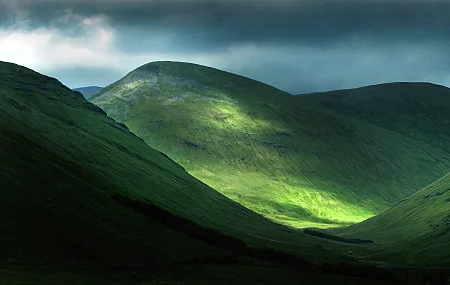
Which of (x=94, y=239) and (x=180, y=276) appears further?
(x=94, y=239)

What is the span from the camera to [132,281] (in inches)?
3925

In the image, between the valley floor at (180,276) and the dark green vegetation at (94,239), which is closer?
Answer: the valley floor at (180,276)

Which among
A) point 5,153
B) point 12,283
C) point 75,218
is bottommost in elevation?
point 12,283

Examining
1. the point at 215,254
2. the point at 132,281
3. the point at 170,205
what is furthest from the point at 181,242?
the point at 170,205

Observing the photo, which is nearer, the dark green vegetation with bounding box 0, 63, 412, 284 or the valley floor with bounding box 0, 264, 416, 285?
the valley floor with bounding box 0, 264, 416, 285

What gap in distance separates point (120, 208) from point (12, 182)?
29.5 metres

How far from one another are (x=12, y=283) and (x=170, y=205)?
Answer: 118m

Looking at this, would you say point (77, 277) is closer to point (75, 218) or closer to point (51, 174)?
point (75, 218)

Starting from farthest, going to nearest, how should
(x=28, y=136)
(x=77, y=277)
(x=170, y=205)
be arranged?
(x=170, y=205), (x=28, y=136), (x=77, y=277)

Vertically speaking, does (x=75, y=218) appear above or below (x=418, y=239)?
below

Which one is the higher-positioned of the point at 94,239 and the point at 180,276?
the point at 94,239

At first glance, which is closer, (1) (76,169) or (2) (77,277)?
(2) (77,277)

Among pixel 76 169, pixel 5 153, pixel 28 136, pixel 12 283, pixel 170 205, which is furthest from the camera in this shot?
pixel 170 205

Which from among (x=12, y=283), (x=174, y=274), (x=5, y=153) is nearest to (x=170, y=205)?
(x=5, y=153)
